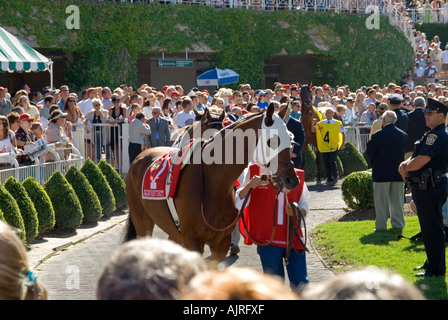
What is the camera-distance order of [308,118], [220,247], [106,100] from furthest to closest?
[106,100]
[308,118]
[220,247]

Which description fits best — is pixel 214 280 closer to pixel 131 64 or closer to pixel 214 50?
pixel 131 64

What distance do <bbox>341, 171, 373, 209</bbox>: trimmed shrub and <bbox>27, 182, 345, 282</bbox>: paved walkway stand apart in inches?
16.3

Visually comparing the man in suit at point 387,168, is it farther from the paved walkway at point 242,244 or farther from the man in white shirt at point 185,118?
the man in white shirt at point 185,118

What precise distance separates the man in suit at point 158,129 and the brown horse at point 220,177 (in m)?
8.34

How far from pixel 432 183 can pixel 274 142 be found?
2339mm

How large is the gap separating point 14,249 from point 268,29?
29.2 m

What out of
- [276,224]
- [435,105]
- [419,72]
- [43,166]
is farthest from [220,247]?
[419,72]

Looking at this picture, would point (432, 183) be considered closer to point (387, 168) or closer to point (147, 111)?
point (387, 168)

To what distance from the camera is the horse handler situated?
634 cm

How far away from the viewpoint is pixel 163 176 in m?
7.77

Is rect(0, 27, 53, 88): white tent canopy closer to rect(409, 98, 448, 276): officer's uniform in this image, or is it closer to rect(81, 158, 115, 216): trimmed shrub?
rect(81, 158, 115, 216): trimmed shrub

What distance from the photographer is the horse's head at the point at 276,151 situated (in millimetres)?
6336
